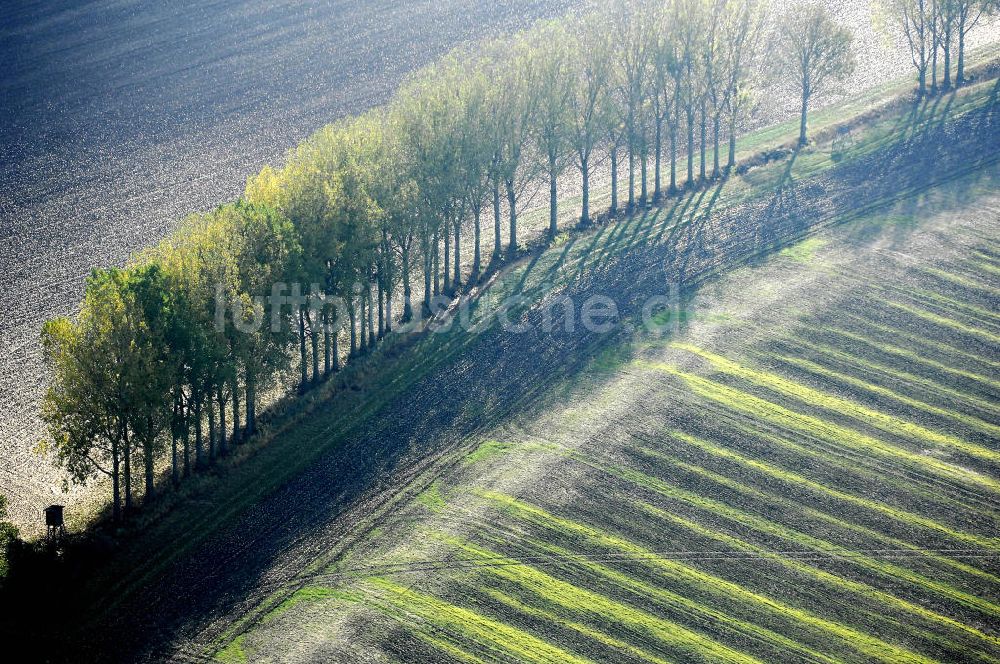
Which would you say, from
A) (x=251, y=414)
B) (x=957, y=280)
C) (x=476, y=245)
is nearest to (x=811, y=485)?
(x=957, y=280)

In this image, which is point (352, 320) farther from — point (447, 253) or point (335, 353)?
point (447, 253)

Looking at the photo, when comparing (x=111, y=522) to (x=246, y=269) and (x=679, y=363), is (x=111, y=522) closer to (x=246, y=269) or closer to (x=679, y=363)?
(x=246, y=269)

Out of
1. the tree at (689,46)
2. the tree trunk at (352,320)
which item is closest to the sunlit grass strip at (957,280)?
the tree at (689,46)

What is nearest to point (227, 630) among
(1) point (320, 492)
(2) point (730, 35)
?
(1) point (320, 492)

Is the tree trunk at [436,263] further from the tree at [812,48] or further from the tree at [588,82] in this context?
the tree at [812,48]

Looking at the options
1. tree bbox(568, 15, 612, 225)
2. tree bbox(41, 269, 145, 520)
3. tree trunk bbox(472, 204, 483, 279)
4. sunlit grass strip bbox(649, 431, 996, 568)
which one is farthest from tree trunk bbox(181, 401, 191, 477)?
tree bbox(568, 15, 612, 225)

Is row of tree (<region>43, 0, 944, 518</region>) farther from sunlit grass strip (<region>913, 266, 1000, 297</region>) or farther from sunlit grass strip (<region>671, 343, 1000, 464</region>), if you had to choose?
sunlit grass strip (<region>913, 266, 1000, 297</region>)
